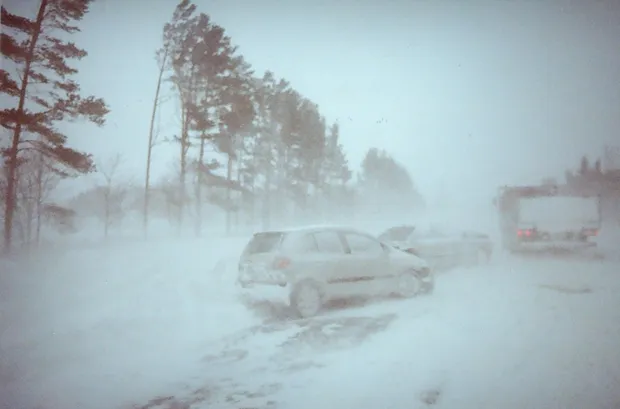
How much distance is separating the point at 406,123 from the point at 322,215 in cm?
246

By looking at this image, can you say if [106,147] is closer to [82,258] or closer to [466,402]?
[82,258]

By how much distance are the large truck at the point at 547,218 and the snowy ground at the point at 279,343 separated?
440 mm

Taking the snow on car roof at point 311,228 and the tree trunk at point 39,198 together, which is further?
the tree trunk at point 39,198

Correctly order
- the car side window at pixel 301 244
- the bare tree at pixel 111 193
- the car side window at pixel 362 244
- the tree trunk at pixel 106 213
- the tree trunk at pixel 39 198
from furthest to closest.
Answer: the tree trunk at pixel 106 213 < the bare tree at pixel 111 193 < the tree trunk at pixel 39 198 < the car side window at pixel 362 244 < the car side window at pixel 301 244

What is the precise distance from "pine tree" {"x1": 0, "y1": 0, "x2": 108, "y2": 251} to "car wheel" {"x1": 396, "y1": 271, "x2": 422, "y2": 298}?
19.8ft

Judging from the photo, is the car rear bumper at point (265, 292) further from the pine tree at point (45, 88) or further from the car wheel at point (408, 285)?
the pine tree at point (45, 88)

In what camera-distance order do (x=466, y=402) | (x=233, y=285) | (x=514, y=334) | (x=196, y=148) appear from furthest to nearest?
(x=196, y=148)
(x=233, y=285)
(x=514, y=334)
(x=466, y=402)

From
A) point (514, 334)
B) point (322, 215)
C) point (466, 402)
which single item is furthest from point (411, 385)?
point (322, 215)

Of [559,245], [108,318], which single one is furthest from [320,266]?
[559,245]

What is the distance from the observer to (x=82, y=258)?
6.41 meters

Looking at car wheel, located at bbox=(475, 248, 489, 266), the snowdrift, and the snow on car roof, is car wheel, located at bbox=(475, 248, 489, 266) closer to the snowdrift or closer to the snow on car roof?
the snow on car roof

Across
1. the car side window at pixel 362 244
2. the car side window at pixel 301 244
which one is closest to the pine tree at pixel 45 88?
the car side window at pixel 301 244

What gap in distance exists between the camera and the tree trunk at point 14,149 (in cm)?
620

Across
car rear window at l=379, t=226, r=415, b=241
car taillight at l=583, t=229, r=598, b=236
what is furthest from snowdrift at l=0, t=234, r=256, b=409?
car taillight at l=583, t=229, r=598, b=236
